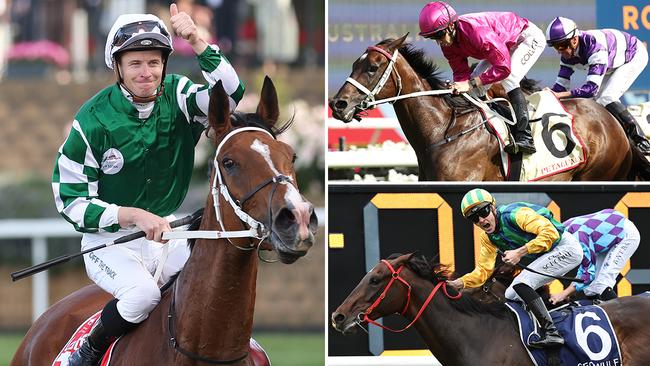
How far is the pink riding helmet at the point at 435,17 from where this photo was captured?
15.8 feet

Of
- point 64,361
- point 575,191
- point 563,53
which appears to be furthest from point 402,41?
point 64,361

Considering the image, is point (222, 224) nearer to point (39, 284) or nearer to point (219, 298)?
point (219, 298)

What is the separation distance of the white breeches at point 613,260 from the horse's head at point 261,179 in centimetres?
201

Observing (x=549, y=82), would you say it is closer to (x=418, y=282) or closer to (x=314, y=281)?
(x=418, y=282)

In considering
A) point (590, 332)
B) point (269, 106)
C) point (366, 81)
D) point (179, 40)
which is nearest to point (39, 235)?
point (179, 40)

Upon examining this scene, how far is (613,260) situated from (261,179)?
2246 mm

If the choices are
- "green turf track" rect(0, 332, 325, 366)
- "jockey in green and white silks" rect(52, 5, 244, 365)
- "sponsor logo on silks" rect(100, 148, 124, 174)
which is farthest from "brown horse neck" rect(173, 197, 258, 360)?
"green turf track" rect(0, 332, 325, 366)

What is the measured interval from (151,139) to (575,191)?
2.04 meters

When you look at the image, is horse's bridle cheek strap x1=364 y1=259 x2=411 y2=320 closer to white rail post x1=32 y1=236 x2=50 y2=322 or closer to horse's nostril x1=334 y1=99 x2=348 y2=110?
horse's nostril x1=334 y1=99 x2=348 y2=110

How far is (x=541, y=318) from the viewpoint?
4652 millimetres

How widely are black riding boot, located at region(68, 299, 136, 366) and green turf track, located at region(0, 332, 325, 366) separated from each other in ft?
18.7

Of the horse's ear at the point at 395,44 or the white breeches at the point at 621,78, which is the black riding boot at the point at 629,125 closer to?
the white breeches at the point at 621,78

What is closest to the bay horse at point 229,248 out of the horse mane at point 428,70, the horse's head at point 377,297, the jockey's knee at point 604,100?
the horse's head at point 377,297

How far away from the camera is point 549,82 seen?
18.9 ft
